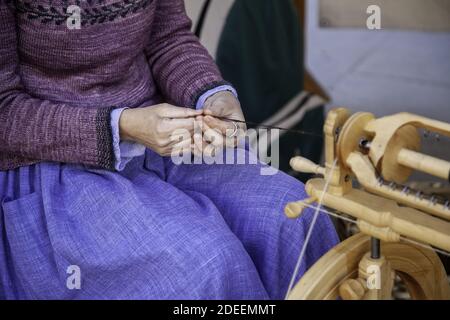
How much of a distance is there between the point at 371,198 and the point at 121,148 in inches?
19.2

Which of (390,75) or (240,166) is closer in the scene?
(240,166)

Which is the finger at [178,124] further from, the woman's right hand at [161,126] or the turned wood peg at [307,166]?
the turned wood peg at [307,166]

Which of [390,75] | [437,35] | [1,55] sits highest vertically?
[1,55]

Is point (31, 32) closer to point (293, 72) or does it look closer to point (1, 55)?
point (1, 55)

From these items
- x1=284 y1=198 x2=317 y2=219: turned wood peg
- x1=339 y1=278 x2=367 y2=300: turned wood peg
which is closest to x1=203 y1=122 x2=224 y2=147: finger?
x1=284 y1=198 x2=317 y2=219: turned wood peg

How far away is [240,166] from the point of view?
1.33 m

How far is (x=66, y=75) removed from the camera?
49.5 inches

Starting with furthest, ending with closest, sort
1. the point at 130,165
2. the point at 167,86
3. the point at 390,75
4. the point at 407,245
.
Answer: the point at 390,75
the point at 167,86
the point at 130,165
the point at 407,245

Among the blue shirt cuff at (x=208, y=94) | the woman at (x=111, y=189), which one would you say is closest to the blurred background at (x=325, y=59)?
the blue shirt cuff at (x=208, y=94)

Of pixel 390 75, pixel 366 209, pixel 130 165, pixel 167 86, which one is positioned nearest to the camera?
pixel 366 209

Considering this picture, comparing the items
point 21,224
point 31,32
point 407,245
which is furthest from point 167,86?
point 407,245

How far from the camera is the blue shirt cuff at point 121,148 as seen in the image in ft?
3.84

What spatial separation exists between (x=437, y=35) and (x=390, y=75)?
10.9 inches

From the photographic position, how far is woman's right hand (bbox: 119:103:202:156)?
1.15m
